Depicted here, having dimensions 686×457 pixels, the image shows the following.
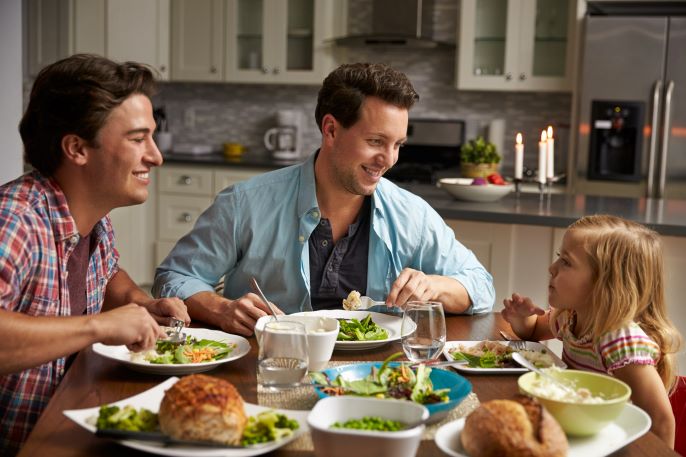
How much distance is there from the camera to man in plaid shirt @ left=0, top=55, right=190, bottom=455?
1.54 metres

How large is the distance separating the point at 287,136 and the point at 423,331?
14.9 feet

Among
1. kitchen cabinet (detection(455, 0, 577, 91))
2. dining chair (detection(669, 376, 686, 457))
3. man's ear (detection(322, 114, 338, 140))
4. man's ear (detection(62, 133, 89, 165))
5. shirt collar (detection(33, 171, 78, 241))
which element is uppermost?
kitchen cabinet (detection(455, 0, 577, 91))

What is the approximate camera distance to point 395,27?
570 centimetres

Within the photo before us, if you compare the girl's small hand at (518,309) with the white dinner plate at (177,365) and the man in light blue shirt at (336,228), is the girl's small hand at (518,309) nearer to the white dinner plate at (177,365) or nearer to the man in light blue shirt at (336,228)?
the man in light blue shirt at (336,228)

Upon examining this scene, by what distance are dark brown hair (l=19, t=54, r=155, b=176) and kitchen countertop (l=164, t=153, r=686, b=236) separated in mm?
1955

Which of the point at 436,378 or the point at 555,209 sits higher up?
the point at 555,209

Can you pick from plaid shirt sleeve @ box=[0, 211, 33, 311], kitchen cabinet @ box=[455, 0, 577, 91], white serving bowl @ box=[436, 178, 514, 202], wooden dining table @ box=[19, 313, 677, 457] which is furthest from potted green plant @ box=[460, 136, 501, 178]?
plaid shirt sleeve @ box=[0, 211, 33, 311]

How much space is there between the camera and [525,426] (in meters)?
1.18

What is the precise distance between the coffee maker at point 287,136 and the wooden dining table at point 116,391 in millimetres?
4151

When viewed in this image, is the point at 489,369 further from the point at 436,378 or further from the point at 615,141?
the point at 615,141

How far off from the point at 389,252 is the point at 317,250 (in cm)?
19

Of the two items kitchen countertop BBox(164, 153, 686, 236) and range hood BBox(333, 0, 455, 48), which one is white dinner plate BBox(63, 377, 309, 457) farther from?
range hood BBox(333, 0, 455, 48)

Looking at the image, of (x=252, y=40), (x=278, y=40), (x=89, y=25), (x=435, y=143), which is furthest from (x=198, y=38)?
(x=435, y=143)

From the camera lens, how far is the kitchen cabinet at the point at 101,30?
5785 mm
